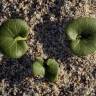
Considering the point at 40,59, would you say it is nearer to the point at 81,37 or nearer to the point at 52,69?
the point at 52,69

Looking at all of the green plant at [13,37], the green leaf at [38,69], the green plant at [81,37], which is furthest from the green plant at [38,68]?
the green plant at [81,37]

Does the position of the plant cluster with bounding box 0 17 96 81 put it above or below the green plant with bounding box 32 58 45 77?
above

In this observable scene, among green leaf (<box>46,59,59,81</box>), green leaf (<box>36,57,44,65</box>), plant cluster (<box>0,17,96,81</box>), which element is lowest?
green leaf (<box>46,59,59,81</box>)

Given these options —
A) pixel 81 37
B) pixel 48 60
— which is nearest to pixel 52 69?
pixel 48 60

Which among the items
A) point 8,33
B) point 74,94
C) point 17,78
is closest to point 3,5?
point 8,33

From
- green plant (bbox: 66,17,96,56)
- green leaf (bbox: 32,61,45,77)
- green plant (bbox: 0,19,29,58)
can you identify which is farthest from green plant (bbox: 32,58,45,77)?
green plant (bbox: 66,17,96,56)

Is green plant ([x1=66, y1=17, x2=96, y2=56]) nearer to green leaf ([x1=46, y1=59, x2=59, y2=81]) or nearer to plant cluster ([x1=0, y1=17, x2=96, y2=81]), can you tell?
plant cluster ([x1=0, y1=17, x2=96, y2=81])

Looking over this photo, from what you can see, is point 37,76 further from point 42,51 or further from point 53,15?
point 53,15
